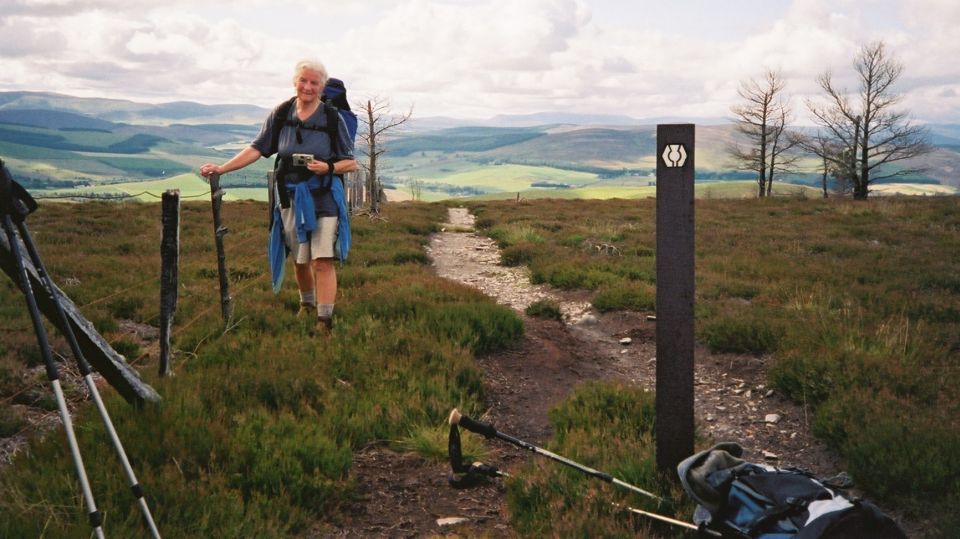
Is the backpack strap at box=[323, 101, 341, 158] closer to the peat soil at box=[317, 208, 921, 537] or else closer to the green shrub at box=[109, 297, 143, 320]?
the peat soil at box=[317, 208, 921, 537]

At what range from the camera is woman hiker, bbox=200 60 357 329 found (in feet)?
22.3

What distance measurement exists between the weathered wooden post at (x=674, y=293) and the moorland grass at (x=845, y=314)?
1429 mm

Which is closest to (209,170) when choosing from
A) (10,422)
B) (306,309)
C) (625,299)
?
(306,309)

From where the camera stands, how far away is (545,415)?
6.04 metres

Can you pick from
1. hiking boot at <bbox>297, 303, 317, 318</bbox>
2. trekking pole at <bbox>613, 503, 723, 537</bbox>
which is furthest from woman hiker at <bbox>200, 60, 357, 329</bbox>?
trekking pole at <bbox>613, 503, 723, 537</bbox>

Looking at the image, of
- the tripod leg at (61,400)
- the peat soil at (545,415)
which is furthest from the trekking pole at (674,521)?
the tripod leg at (61,400)

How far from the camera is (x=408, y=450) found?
4957 millimetres

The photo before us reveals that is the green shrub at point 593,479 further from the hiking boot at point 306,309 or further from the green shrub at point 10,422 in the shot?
the green shrub at point 10,422

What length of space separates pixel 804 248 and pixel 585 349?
958 centimetres

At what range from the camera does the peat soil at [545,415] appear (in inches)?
164

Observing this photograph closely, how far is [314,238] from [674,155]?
453 cm

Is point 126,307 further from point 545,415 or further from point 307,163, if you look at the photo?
point 545,415

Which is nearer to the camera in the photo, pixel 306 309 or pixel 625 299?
pixel 306 309

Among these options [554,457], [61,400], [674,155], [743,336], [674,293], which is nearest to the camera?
[61,400]
